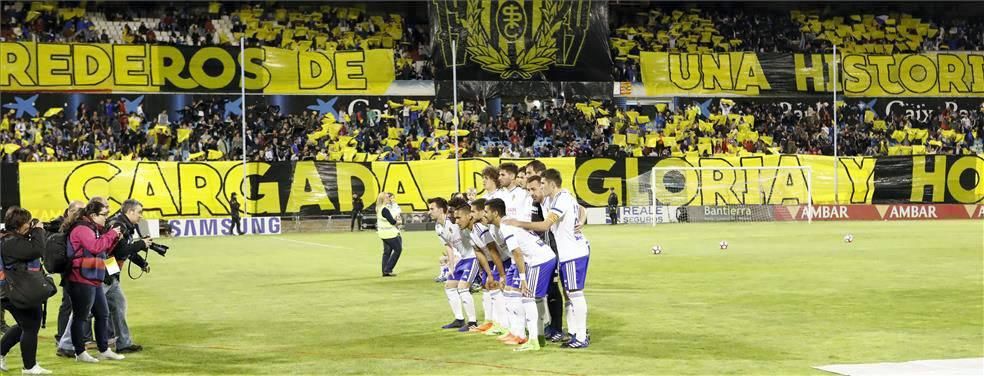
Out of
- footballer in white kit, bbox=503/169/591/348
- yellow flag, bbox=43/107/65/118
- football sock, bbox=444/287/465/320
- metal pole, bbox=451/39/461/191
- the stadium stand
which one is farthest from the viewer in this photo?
the stadium stand

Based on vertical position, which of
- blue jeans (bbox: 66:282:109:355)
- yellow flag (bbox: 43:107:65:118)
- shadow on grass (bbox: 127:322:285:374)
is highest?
yellow flag (bbox: 43:107:65:118)

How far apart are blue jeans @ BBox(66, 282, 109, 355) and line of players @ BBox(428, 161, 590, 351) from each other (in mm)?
4495

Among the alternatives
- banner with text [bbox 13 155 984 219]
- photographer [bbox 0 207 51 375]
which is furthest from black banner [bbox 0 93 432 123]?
photographer [bbox 0 207 51 375]

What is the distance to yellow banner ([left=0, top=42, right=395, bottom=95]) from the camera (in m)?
51.1

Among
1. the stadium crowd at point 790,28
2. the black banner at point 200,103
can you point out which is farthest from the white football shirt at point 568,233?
the stadium crowd at point 790,28

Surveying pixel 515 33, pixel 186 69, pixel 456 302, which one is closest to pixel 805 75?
pixel 515 33

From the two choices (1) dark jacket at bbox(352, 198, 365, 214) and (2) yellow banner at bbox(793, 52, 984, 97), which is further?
(2) yellow banner at bbox(793, 52, 984, 97)

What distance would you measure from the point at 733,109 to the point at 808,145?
15.6 feet

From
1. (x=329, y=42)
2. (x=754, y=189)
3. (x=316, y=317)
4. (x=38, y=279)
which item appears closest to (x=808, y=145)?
(x=754, y=189)

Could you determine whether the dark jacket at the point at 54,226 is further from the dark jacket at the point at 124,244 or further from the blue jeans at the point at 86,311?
the blue jeans at the point at 86,311

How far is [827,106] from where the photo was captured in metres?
63.5

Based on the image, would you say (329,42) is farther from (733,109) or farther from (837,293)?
(837,293)

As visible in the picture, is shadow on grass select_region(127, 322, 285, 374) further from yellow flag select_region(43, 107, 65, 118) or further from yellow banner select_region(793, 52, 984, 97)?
yellow banner select_region(793, 52, 984, 97)

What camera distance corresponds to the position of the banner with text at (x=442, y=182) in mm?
47562
